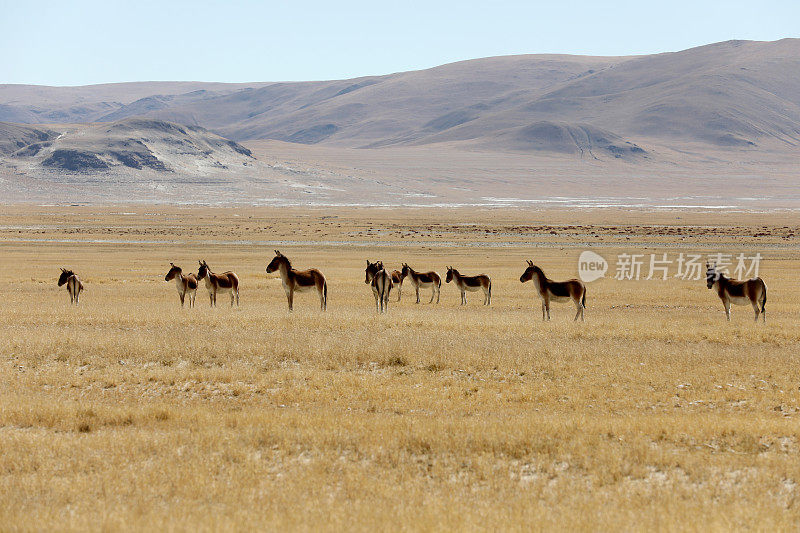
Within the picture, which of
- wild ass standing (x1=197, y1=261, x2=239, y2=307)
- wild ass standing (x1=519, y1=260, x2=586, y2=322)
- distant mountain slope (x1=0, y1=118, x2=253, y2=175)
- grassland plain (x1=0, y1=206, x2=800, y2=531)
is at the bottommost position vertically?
grassland plain (x1=0, y1=206, x2=800, y2=531)

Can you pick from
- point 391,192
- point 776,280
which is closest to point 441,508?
point 776,280

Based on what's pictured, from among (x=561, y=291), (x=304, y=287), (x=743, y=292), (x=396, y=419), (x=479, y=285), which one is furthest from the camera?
(x=479, y=285)

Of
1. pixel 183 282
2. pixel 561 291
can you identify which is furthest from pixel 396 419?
pixel 183 282

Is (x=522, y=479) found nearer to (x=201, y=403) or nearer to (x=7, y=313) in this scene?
(x=201, y=403)

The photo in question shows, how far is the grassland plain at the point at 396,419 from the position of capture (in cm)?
726

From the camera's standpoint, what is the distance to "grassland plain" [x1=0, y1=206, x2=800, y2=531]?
Answer: 23.8 feet

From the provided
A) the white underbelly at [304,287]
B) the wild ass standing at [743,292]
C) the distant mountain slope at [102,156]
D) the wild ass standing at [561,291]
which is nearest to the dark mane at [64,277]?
the white underbelly at [304,287]

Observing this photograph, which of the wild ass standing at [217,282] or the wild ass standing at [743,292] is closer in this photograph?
the wild ass standing at [743,292]

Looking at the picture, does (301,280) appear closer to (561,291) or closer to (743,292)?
(561,291)

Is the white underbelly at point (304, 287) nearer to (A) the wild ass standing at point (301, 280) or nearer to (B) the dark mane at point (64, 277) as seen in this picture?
(A) the wild ass standing at point (301, 280)

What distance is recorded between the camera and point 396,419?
10195 mm

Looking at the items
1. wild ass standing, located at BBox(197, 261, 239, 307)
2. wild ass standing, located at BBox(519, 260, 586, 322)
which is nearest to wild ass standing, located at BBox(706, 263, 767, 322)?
wild ass standing, located at BBox(519, 260, 586, 322)

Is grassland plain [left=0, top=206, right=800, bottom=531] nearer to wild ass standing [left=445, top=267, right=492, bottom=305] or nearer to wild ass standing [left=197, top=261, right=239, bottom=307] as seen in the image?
wild ass standing [left=197, top=261, right=239, bottom=307]

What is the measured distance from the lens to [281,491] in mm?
7668
